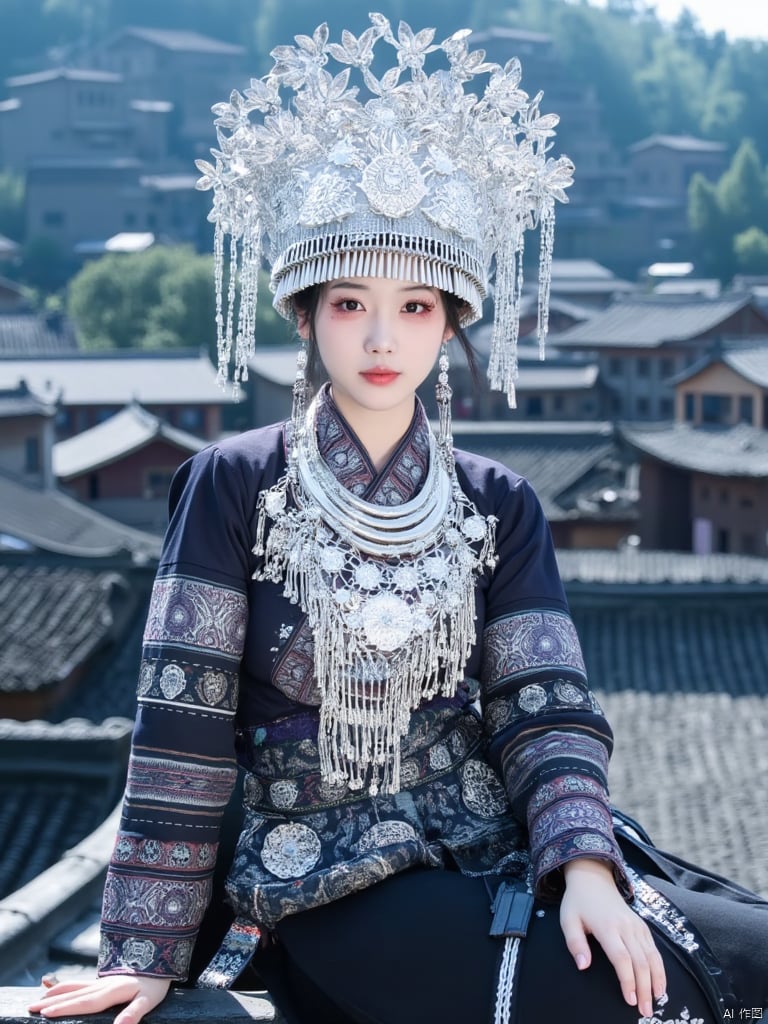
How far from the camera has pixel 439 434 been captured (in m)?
3.15

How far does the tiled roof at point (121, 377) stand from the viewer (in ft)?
122

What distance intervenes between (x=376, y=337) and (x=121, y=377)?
36.3 meters

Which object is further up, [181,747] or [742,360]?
[742,360]

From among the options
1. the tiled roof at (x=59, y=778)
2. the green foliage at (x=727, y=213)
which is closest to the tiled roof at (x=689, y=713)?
the tiled roof at (x=59, y=778)

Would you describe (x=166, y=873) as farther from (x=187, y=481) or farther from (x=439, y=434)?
(x=439, y=434)

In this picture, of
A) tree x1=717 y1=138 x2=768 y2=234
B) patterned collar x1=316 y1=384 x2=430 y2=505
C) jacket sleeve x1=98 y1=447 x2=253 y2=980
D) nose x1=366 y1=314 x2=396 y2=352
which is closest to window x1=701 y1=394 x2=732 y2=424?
patterned collar x1=316 y1=384 x2=430 y2=505

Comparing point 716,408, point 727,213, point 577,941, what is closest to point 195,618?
A: point 577,941

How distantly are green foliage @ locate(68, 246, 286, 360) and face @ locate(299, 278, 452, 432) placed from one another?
4170cm

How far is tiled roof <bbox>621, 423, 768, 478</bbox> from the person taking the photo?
2684 centimetres

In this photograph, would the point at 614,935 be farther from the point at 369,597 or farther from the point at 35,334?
the point at 35,334

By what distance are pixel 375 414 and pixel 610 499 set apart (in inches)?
1038

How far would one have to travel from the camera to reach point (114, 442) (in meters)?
32.8

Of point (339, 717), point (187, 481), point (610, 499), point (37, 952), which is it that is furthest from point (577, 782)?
point (610, 499)

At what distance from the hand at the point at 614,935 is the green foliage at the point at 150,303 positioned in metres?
42.3
